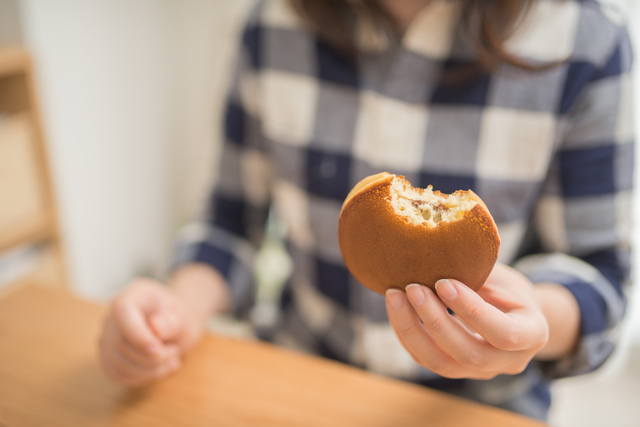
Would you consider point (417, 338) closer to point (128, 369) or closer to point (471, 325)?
point (471, 325)

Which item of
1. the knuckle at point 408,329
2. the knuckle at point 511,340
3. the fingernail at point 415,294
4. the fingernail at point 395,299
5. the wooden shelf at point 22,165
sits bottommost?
the wooden shelf at point 22,165

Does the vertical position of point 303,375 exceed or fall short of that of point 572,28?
it falls short

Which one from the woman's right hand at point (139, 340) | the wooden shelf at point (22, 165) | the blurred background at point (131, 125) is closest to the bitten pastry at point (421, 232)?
the woman's right hand at point (139, 340)

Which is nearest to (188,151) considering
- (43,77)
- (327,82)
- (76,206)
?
(76,206)

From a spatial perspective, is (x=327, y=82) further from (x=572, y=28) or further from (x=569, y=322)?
(x=569, y=322)

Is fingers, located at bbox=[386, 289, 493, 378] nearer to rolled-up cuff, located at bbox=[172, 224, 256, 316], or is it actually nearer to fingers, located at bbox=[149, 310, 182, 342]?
fingers, located at bbox=[149, 310, 182, 342]

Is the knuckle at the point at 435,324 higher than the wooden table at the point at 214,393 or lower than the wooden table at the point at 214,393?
higher

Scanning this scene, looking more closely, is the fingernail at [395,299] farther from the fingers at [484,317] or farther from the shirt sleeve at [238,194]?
the shirt sleeve at [238,194]
